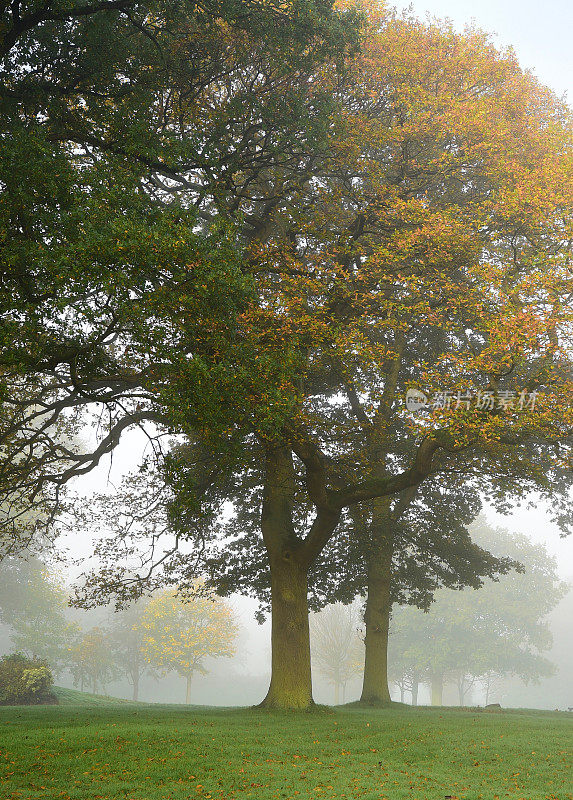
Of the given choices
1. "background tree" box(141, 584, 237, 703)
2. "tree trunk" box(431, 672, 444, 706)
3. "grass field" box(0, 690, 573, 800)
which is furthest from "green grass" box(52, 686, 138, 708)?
"tree trunk" box(431, 672, 444, 706)

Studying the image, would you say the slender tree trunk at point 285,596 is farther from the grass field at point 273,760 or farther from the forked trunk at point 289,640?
the grass field at point 273,760

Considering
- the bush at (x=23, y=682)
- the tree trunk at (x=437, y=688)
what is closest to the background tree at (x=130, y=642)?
the tree trunk at (x=437, y=688)

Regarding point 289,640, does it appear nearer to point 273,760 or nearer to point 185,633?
point 273,760

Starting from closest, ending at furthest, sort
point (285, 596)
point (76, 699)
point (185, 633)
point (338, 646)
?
point (285, 596)
point (76, 699)
point (185, 633)
point (338, 646)

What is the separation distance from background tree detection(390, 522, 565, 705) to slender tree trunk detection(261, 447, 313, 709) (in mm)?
35504

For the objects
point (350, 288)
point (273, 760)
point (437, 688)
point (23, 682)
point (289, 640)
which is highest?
point (350, 288)

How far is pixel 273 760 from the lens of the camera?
35.7 ft

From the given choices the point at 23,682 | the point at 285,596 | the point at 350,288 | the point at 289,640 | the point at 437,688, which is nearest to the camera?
the point at 350,288

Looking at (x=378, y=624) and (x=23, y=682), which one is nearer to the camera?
(x=378, y=624)

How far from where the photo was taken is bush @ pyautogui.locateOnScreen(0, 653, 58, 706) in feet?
86.7

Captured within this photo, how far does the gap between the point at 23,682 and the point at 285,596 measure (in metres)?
16.1

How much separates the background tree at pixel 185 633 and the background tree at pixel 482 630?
15.0 metres

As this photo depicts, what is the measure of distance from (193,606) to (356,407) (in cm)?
3531

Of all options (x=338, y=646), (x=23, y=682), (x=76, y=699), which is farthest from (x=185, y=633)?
(x=23, y=682)
